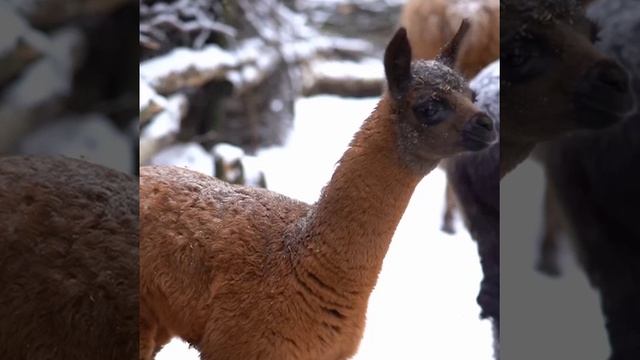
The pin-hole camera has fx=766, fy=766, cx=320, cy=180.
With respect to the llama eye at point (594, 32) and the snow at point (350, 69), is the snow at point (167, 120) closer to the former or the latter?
the snow at point (350, 69)

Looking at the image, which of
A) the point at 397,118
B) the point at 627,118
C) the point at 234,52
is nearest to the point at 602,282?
the point at 627,118

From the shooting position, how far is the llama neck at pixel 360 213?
1.26 metres

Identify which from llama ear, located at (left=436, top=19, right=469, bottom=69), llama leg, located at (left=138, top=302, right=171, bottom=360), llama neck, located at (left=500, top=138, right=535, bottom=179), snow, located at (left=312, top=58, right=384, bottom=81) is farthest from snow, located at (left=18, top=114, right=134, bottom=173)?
llama neck, located at (left=500, top=138, right=535, bottom=179)

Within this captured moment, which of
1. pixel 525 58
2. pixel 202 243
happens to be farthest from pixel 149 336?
pixel 525 58

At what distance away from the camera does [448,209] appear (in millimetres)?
1383

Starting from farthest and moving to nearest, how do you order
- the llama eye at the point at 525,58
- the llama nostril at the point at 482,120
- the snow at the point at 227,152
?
the snow at the point at 227,152
the llama eye at the point at 525,58
the llama nostril at the point at 482,120

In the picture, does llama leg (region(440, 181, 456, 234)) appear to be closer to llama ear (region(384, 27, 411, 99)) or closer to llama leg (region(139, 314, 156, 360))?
llama ear (region(384, 27, 411, 99))

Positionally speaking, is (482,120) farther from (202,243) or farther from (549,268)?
(202,243)

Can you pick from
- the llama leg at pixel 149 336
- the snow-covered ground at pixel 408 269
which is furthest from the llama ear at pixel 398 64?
the llama leg at pixel 149 336

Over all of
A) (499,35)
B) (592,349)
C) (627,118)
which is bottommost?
(592,349)

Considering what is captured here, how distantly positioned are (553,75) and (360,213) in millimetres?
388

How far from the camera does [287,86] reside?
143 cm

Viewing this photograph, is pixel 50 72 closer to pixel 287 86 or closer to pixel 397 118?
pixel 287 86

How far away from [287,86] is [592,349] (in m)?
0.71
